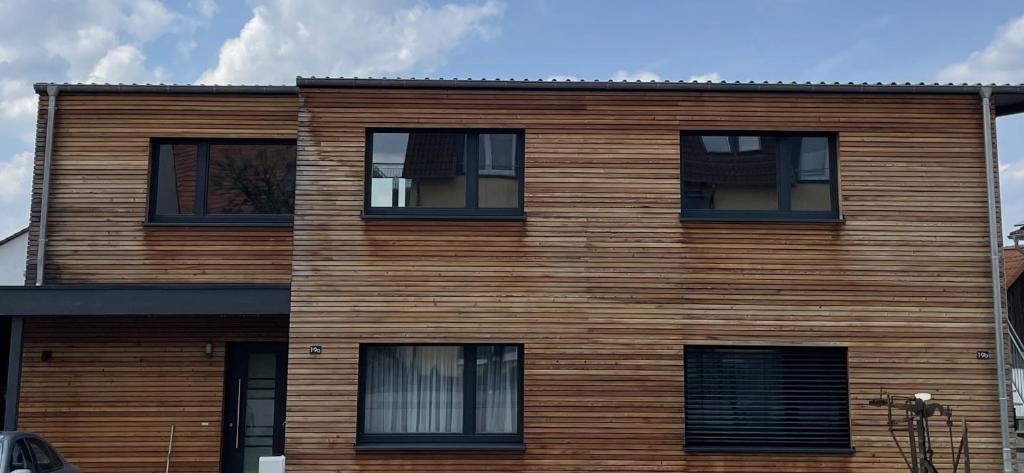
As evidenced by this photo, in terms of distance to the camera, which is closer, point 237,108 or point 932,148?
point 932,148

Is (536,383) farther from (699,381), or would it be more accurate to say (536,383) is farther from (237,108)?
(237,108)

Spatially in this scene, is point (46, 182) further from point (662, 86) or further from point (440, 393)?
point (662, 86)

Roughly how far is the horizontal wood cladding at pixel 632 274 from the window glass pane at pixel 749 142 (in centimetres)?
17

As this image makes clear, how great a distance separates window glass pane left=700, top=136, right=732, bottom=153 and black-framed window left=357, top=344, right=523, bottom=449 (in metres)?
3.17

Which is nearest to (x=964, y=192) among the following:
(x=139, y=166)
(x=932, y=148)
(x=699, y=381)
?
(x=932, y=148)

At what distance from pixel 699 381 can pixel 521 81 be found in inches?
155

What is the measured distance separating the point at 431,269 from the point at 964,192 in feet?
20.1

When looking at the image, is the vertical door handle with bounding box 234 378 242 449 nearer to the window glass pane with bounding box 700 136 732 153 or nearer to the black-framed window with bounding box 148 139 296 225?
the black-framed window with bounding box 148 139 296 225

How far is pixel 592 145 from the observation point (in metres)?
11.4

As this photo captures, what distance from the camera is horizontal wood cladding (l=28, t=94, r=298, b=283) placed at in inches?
481

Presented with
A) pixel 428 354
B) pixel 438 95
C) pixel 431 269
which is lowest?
pixel 428 354

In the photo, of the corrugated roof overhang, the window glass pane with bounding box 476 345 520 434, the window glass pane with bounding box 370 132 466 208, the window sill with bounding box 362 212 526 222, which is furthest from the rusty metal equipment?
the corrugated roof overhang

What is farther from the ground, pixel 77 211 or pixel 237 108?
pixel 237 108

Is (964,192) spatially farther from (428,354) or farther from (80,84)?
(80,84)
